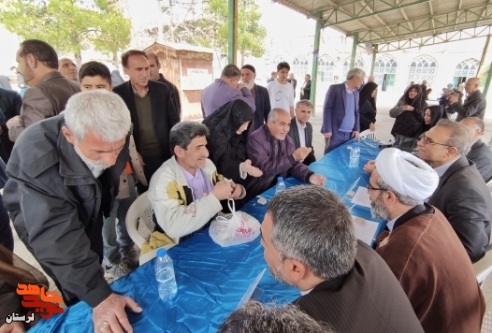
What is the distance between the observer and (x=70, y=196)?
1157mm

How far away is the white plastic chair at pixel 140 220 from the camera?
1540 mm

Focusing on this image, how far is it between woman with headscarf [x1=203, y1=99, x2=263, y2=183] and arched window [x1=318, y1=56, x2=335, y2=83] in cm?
2060

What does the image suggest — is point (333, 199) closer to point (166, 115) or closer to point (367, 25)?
point (166, 115)

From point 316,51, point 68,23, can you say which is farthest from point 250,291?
point 68,23

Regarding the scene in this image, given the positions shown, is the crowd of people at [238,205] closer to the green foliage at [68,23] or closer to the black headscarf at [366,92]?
the black headscarf at [366,92]

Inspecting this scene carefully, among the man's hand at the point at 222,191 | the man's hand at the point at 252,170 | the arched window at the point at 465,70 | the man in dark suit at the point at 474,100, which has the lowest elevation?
the man's hand at the point at 252,170

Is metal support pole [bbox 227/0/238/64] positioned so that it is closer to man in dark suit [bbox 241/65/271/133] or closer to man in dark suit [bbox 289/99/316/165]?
man in dark suit [bbox 241/65/271/133]

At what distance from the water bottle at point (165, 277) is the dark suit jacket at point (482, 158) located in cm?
309

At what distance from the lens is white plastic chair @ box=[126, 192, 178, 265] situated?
1.54m

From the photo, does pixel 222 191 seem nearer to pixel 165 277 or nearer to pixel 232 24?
pixel 165 277

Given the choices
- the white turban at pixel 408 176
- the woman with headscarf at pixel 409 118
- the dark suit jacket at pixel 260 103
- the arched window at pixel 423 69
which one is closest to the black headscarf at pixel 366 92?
the woman with headscarf at pixel 409 118

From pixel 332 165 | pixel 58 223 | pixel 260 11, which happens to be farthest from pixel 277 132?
pixel 260 11

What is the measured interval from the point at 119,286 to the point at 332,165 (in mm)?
2466

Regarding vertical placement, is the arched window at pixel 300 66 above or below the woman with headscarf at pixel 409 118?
above
